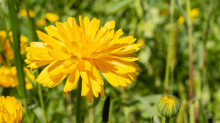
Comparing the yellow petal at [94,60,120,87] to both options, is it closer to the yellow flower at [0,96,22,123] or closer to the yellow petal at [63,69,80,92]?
the yellow petal at [63,69,80,92]

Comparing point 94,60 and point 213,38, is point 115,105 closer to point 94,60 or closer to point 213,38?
point 94,60

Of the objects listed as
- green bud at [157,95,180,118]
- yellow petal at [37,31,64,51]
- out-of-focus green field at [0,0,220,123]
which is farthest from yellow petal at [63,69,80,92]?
out-of-focus green field at [0,0,220,123]

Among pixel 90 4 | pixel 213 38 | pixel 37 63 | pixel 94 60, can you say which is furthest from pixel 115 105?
pixel 90 4

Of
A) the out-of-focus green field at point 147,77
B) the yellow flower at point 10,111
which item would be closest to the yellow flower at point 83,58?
the yellow flower at point 10,111

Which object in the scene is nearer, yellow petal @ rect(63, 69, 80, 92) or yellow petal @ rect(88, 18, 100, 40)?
yellow petal @ rect(63, 69, 80, 92)

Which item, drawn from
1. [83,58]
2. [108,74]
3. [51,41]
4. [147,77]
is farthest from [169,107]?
[147,77]
